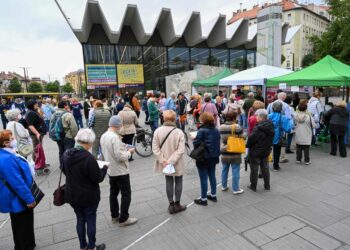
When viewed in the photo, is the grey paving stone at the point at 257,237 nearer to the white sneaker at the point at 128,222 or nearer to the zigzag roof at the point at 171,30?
the white sneaker at the point at 128,222

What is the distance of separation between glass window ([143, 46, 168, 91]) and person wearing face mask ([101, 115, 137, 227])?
21.9 metres

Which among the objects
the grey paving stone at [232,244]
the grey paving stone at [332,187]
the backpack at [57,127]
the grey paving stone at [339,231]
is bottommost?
the grey paving stone at [232,244]

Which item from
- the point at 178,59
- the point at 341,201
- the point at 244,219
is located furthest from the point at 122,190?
the point at 178,59

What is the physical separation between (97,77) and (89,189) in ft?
69.2

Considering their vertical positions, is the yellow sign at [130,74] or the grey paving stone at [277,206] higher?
the yellow sign at [130,74]

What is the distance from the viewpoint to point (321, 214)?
3639mm

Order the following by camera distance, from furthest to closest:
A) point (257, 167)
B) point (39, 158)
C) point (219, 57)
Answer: point (219, 57), point (39, 158), point (257, 167)

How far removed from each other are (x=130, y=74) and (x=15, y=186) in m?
22.0

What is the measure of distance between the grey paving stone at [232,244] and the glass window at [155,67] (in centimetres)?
2256

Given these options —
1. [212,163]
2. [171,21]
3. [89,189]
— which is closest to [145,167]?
[212,163]

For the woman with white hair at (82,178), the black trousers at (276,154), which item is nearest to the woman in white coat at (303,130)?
the black trousers at (276,154)

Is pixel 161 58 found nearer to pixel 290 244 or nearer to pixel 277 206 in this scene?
pixel 277 206

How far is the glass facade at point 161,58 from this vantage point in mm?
22625

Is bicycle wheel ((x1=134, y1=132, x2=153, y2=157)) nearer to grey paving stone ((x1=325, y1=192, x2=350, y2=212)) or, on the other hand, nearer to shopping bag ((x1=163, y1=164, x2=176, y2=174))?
shopping bag ((x1=163, y1=164, x2=176, y2=174))
